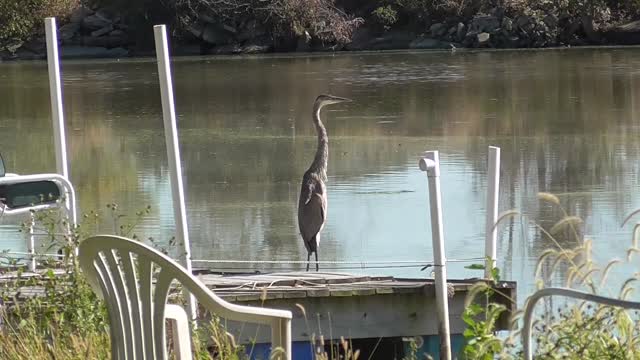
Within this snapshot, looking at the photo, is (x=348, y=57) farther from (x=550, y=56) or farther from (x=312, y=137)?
(x=312, y=137)

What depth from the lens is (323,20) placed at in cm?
3644

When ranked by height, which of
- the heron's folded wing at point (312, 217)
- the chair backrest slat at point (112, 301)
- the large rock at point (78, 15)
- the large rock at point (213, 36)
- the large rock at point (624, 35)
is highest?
the large rock at point (78, 15)

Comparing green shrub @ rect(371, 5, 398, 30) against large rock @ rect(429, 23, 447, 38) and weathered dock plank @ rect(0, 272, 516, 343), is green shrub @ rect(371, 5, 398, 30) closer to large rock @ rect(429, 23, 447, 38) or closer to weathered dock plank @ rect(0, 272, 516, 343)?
large rock @ rect(429, 23, 447, 38)

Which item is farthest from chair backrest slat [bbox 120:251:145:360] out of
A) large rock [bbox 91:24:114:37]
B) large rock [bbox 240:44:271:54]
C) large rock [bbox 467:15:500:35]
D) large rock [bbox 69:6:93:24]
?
large rock [bbox 69:6:93:24]

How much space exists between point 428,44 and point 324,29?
3.09 m

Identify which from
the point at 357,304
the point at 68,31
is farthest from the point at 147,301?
the point at 68,31

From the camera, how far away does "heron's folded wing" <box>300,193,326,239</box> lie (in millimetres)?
7754

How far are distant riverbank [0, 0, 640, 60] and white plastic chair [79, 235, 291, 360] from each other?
105 ft

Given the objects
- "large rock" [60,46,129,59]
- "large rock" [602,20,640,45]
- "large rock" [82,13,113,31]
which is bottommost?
"large rock" [602,20,640,45]

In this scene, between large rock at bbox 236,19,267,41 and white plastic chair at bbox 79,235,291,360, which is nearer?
white plastic chair at bbox 79,235,291,360

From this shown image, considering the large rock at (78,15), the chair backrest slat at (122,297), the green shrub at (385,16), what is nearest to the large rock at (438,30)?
the green shrub at (385,16)

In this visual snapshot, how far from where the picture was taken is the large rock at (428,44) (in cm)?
3500

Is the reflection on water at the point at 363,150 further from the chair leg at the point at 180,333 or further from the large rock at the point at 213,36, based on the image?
the large rock at the point at 213,36

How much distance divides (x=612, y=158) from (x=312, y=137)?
3.93 metres
